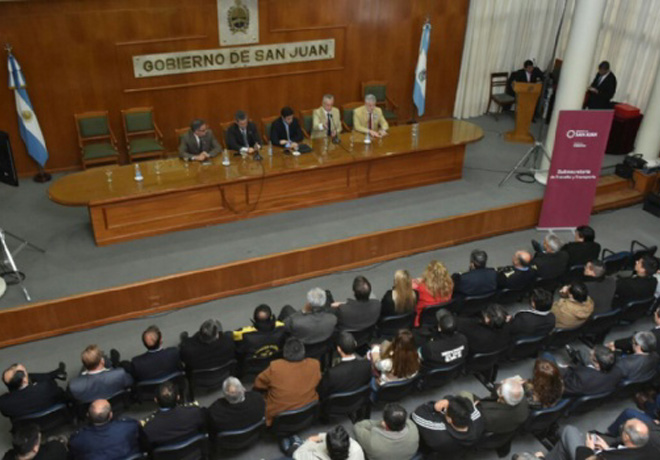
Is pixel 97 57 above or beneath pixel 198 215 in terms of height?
above

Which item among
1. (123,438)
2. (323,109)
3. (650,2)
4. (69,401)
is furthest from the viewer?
(650,2)

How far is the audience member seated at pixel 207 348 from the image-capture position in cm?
495

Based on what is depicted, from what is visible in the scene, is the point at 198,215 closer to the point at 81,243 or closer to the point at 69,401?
the point at 81,243

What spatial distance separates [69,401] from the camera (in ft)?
15.8

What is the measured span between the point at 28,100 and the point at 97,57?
104cm

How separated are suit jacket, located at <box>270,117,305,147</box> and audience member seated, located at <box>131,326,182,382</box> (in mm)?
3911

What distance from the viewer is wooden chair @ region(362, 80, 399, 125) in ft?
33.2

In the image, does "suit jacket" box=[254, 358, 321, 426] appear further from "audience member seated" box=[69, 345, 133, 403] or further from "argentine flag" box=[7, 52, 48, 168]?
"argentine flag" box=[7, 52, 48, 168]

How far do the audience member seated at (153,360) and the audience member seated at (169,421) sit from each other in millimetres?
648

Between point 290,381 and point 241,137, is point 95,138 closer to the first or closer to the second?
point 241,137

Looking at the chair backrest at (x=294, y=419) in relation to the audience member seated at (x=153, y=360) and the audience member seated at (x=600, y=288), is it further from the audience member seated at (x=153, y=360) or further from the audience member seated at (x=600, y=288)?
the audience member seated at (x=600, y=288)

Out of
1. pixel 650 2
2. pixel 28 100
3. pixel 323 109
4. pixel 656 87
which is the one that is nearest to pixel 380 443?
pixel 323 109

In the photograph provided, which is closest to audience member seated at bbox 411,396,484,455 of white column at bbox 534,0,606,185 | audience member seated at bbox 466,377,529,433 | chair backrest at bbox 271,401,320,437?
audience member seated at bbox 466,377,529,433

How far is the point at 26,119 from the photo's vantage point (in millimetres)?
8102
